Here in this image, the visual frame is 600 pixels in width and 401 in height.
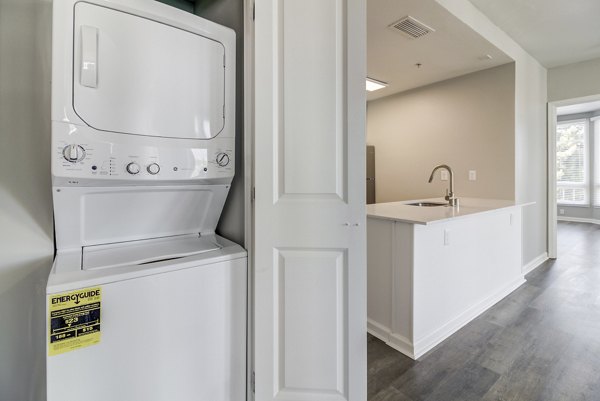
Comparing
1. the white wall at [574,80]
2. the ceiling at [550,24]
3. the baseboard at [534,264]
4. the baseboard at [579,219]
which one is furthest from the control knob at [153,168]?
the baseboard at [579,219]

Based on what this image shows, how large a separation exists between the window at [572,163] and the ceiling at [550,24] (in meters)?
4.31

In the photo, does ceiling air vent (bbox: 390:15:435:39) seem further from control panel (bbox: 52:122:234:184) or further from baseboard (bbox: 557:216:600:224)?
baseboard (bbox: 557:216:600:224)

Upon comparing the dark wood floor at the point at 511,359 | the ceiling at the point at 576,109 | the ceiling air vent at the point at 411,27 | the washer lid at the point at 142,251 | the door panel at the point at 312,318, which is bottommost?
the dark wood floor at the point at 511,359

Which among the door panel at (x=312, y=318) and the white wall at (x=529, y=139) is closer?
the door panel at (x=312, y=318)

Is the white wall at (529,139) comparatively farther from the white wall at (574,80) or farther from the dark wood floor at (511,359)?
the dark wood floor at (511,359)

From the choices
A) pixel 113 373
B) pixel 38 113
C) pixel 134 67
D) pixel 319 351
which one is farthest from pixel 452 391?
pixel 38 113

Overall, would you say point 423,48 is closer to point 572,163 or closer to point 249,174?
point 249,174

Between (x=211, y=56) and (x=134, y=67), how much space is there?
0.30 meters

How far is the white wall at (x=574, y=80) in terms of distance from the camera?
3.44 metres

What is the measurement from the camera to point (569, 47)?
318cm

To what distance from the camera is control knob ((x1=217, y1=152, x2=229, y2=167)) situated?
1204mm

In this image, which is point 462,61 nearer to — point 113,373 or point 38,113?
point 38,113

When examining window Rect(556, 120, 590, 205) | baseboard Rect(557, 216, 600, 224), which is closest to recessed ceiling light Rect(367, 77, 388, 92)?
window Rect(556, 120, 590, 205)

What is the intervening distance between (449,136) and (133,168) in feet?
11.9
